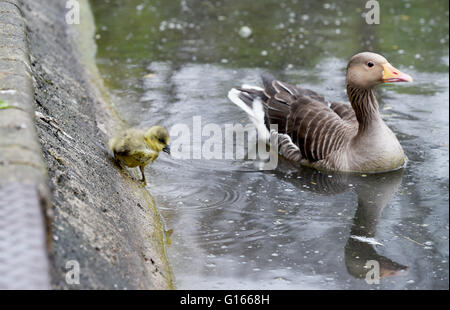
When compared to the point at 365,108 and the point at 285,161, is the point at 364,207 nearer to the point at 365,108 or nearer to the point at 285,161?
the point at 365,108

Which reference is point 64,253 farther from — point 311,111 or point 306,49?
point 306,49

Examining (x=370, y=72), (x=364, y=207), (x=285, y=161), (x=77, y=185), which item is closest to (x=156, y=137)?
(x=77, y=185)

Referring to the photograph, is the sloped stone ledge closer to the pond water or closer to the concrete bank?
the concrete bank

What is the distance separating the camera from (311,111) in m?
6.71

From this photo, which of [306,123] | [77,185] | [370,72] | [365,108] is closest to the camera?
[77,185]

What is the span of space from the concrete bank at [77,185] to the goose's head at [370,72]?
242cm

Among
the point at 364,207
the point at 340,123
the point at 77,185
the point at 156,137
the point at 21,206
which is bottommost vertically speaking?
the point at 364,207

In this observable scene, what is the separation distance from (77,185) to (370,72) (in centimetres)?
336

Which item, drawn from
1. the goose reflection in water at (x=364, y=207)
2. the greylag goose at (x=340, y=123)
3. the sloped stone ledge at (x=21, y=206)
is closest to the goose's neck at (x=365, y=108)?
the greylag goose at (x=340, y=123)

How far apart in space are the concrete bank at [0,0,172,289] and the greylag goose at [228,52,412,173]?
1.87m

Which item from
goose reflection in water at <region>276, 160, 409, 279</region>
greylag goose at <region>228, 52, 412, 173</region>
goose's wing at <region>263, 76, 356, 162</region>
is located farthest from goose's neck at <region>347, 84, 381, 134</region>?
goose reflection in water at <region>276, 160, 409, 279</region>

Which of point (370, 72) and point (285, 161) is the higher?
point (370, 72)

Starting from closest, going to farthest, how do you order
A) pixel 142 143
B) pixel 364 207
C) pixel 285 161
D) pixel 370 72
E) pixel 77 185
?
1. pixel 77 185
2. pixel 142 143
3. pixel 364 207
4. pixel 370 72
5. pixel 285 161

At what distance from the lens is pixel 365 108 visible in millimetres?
6375
